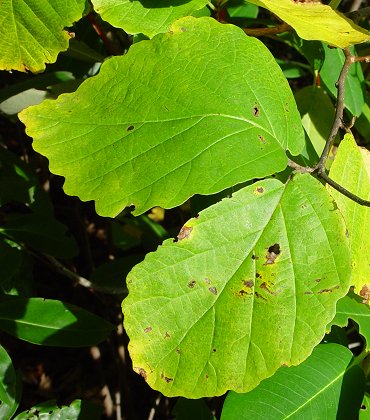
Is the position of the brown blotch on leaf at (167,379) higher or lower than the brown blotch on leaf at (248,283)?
lower

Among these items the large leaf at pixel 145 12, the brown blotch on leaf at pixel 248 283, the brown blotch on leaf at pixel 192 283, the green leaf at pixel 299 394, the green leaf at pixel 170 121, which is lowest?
the green leaf at pixel 299 394

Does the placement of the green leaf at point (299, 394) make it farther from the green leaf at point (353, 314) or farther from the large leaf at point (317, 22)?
the large leaf at point (317, 22)

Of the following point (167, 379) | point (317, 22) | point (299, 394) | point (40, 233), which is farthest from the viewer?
point (40, 233)

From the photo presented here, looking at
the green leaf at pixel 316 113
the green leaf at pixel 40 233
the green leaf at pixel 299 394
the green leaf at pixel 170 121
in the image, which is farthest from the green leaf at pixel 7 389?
the green leaf at pixel 316 113

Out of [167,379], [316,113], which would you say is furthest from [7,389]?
[316,113]

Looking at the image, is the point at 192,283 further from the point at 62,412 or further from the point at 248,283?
the point at 62,412

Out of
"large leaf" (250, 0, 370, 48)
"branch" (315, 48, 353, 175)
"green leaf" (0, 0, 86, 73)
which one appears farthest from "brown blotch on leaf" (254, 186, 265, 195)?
"green leaf" (0, 0, 86, 73)
